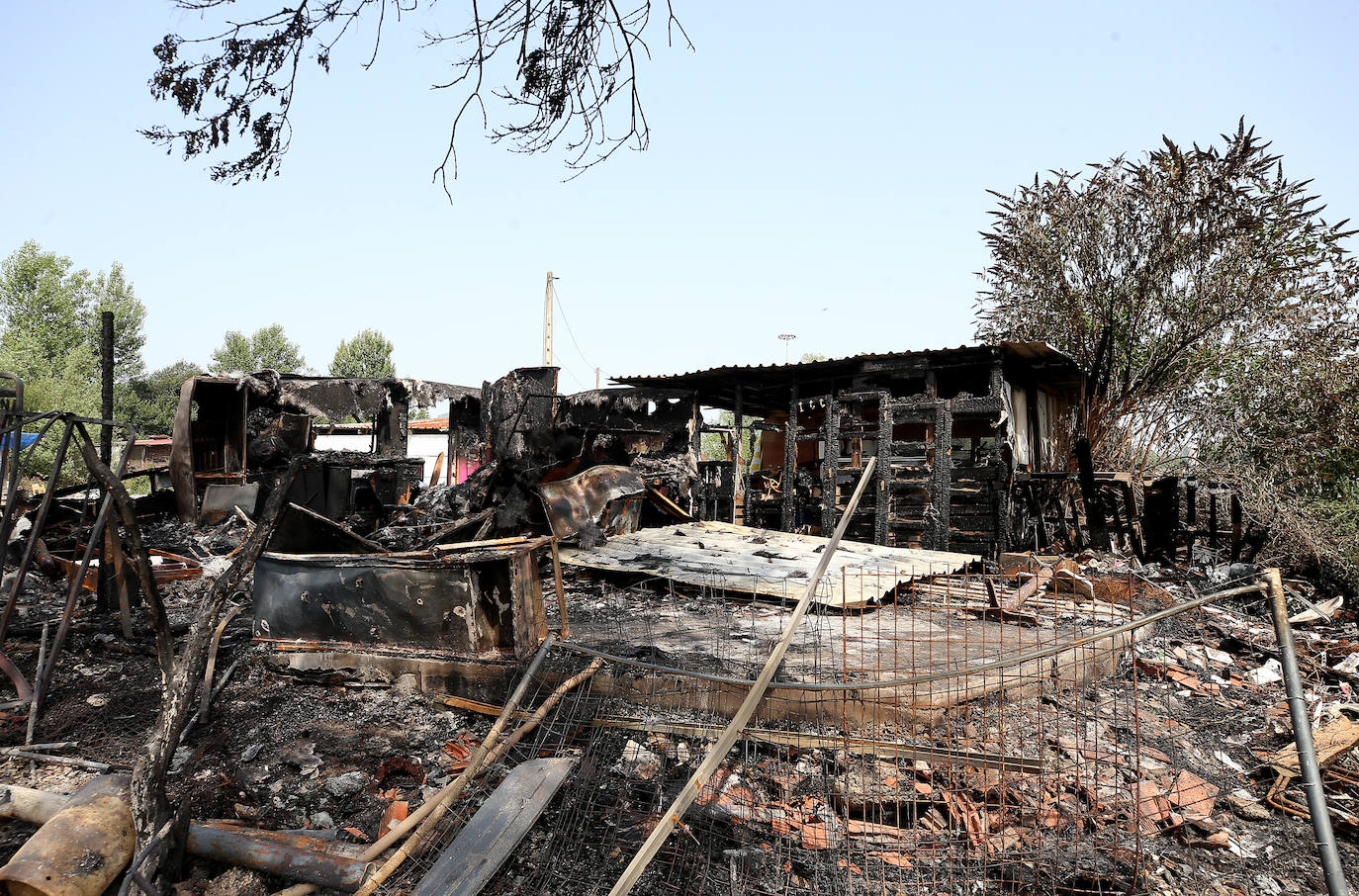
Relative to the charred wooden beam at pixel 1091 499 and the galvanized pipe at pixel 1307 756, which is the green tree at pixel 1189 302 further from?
the galvanized pipe at pixel 1307 756

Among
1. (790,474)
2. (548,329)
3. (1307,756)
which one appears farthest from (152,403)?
(1307,756)

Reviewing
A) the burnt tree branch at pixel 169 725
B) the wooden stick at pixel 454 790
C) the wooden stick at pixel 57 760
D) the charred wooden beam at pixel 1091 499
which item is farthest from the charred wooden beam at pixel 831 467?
the burnt tree branch at pixel 169 725

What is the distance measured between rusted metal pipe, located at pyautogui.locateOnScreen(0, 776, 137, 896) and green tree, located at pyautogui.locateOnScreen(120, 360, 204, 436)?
128 ft

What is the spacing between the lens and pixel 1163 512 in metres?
9.94

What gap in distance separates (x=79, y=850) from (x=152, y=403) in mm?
43637

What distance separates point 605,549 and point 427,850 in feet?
18.2

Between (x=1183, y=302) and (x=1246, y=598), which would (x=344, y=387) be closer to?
(x=1246, y=598)

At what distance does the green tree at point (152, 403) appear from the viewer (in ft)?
120

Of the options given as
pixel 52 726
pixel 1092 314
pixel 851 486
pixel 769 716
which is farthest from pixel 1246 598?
pixel 52 726

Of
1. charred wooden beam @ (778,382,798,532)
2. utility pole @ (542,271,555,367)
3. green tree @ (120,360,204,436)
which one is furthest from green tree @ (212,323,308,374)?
charred wooden beam @ (778,382,798,532)

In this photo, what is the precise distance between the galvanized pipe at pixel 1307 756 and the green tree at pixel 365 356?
44303 millimetres

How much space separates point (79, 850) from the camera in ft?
8.44

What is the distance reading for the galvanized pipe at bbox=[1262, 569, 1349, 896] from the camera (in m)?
1.76

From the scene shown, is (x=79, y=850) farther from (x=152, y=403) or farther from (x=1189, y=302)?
(x=152, y=403)
